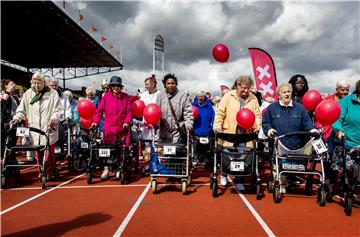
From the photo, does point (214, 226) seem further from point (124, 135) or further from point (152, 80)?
point (152, 80)

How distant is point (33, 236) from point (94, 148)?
2587 mm

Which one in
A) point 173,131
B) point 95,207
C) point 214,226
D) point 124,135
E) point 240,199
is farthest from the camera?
point 124,135

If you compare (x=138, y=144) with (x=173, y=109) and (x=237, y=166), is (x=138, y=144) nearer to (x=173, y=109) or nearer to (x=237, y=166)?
(x=173, y=109)

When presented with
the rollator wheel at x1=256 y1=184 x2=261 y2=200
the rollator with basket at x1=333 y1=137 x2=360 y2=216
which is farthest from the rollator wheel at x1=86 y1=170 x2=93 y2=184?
the rollator with basket at x1=333 y1=137 x2=360 y2=216

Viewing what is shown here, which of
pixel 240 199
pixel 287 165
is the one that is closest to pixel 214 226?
pixel 240 199

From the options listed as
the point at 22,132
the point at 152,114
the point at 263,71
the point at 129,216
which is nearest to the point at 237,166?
the point at 152,114

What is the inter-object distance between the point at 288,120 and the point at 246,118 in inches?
25.7

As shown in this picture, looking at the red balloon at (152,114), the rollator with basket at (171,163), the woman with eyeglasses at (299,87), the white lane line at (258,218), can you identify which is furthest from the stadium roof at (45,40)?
the white lane line at (258,218)

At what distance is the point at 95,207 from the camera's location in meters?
4.36

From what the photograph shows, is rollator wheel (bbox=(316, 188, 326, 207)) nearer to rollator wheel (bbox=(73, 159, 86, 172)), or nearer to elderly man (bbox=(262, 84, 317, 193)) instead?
elderly man (bbox=(262, 84, 317, 193))

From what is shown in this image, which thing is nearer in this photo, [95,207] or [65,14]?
[95,207]

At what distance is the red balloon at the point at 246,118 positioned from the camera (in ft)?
16.0

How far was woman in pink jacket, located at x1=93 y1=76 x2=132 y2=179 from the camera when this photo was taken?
6.05 meters

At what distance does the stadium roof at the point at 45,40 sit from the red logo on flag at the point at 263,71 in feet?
47.4
